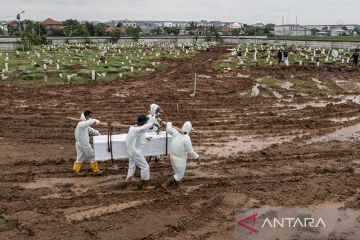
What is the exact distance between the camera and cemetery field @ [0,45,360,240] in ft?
24.1

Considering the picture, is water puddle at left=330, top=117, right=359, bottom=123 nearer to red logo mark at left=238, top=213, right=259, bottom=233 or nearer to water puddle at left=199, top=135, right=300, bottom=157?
water puddle at left=199, top=135, right=300, bottom=157

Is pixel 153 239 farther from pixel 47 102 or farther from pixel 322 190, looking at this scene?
pixel 47 102

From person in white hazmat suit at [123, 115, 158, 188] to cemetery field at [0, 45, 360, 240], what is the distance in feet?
1.00

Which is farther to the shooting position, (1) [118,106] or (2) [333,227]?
(1) [118,106]

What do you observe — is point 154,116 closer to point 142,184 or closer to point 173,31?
point 142,184

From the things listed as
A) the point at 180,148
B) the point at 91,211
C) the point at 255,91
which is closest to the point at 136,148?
the point at 180,148

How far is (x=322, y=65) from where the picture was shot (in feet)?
105

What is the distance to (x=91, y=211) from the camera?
25.1 feet

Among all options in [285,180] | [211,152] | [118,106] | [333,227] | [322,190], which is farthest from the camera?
[118,106]

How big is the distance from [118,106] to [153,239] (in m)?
10.7

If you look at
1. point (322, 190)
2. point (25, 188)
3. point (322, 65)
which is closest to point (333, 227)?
point (322, 190)

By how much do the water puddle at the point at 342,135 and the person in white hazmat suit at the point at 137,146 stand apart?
5.91 meters

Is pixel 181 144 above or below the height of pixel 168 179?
above

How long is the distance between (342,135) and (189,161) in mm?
5622
